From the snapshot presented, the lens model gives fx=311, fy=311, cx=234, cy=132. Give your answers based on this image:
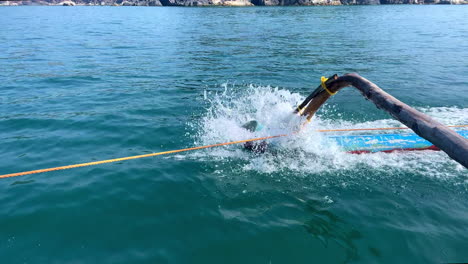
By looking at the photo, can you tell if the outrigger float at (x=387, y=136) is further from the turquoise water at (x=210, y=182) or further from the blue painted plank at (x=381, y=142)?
the turquoise water at (x=210, y=182)

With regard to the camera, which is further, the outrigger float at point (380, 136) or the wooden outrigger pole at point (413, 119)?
the outrigger float at point (380, 136)

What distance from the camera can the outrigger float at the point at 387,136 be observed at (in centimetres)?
335

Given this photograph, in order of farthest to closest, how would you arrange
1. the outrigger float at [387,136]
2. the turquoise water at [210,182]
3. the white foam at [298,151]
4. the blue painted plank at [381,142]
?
1. the blue painted plank at [381,142]
2. the white foam at [298,151]
3. the turquoise water at [210,182]
4. the outrigger float at [387,136]

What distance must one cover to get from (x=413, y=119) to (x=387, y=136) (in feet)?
12.6

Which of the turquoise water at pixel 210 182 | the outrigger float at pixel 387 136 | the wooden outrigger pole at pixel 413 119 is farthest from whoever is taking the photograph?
the turquoise water at pixel 210 182

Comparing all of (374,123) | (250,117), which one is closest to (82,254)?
(250,117)

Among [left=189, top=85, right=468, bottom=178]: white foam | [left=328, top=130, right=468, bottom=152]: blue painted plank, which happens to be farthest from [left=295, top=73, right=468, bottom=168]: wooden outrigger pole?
[left=328, top=130, right=468, bottom=152]: blue painted plank

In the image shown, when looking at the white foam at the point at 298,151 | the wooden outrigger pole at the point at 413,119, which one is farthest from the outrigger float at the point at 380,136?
the white foam at the point at 298,151

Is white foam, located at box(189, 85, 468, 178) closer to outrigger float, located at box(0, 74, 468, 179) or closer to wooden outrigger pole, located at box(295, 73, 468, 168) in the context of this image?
outrigger float, located at box(0, 74, 468, 179)

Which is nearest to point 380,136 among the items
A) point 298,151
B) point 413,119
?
point 298,151

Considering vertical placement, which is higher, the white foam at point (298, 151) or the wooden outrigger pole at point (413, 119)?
the wooden outrigger pole at point (413, 119)

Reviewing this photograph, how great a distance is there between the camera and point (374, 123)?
8.86m

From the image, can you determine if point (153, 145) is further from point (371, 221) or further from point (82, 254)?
point (371, 221)

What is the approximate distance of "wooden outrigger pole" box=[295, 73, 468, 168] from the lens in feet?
10.6
